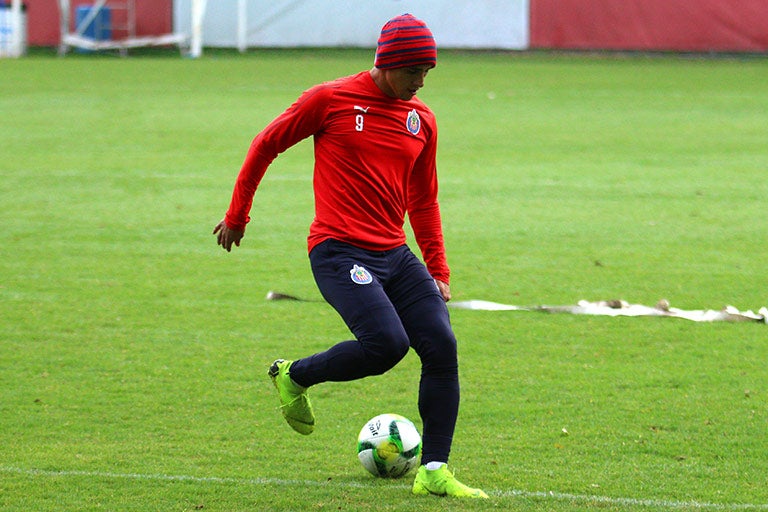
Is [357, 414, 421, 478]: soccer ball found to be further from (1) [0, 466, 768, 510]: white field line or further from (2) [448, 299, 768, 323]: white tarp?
(2) [448, 299, 768, 323]: white tarp

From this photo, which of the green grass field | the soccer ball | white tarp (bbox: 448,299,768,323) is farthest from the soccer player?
white tarp (bbox: 448,299,768,323)

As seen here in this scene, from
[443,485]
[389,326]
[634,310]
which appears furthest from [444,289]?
[634,310]

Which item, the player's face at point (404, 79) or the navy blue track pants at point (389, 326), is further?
the player's face at point (404, 79)

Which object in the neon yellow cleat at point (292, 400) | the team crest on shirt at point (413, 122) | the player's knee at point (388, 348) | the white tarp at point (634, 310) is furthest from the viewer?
the white tarp at point (634, 310)

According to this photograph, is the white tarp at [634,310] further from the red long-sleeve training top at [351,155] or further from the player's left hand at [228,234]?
the player's left hand at [228,234]

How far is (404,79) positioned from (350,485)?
6.17 feet

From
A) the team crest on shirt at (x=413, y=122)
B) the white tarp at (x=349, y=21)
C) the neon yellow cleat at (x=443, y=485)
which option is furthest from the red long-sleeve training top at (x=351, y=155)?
the white tarp at (x=349, y=21)

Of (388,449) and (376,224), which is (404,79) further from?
(388,449)

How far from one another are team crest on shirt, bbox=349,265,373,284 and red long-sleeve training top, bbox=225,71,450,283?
0.14 m

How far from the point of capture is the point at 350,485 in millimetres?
5582

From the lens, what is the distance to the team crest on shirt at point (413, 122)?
18.3 feet

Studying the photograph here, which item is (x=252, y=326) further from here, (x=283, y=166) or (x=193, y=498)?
(x=283, y=166)

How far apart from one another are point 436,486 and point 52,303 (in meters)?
4.85

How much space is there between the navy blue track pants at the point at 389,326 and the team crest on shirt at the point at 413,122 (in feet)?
1.90
